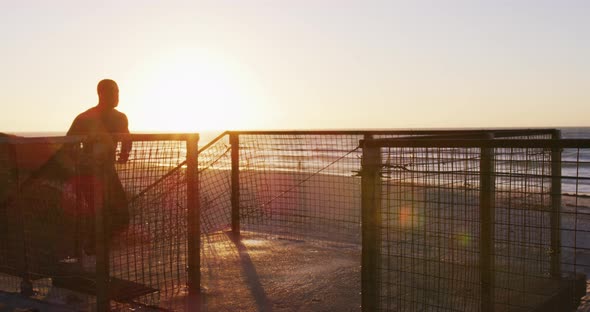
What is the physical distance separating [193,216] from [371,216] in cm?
237

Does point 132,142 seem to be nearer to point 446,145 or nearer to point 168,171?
point 168,171

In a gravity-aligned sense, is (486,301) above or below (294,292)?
above

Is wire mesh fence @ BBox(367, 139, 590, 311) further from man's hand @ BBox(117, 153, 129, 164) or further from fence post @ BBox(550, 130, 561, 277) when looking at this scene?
man's hand @ BBox(117, 153, 129, 164)

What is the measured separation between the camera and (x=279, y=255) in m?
7.91

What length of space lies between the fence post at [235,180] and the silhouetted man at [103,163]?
319 cm

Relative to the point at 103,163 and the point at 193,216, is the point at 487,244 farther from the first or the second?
the point at 103,163

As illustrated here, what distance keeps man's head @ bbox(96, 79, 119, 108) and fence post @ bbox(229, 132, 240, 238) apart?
311 centimetres

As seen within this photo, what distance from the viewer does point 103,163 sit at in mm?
5008

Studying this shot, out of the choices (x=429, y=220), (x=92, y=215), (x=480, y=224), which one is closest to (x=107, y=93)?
(x=92, y=215)

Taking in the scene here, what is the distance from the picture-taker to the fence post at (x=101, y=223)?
5.00 meters

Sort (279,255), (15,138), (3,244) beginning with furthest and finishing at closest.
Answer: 1. (279,255)
2. (3,244)
3. (15,138)

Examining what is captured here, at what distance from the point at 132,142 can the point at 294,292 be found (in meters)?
2.20

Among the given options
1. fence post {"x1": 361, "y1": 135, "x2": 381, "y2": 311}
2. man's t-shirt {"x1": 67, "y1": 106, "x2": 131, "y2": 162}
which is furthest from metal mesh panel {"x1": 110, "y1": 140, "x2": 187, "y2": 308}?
fence post {"x1": 361, "y1": 135, "x2": 381, "y2": 311}

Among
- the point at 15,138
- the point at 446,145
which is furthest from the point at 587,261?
the point at 15,138
